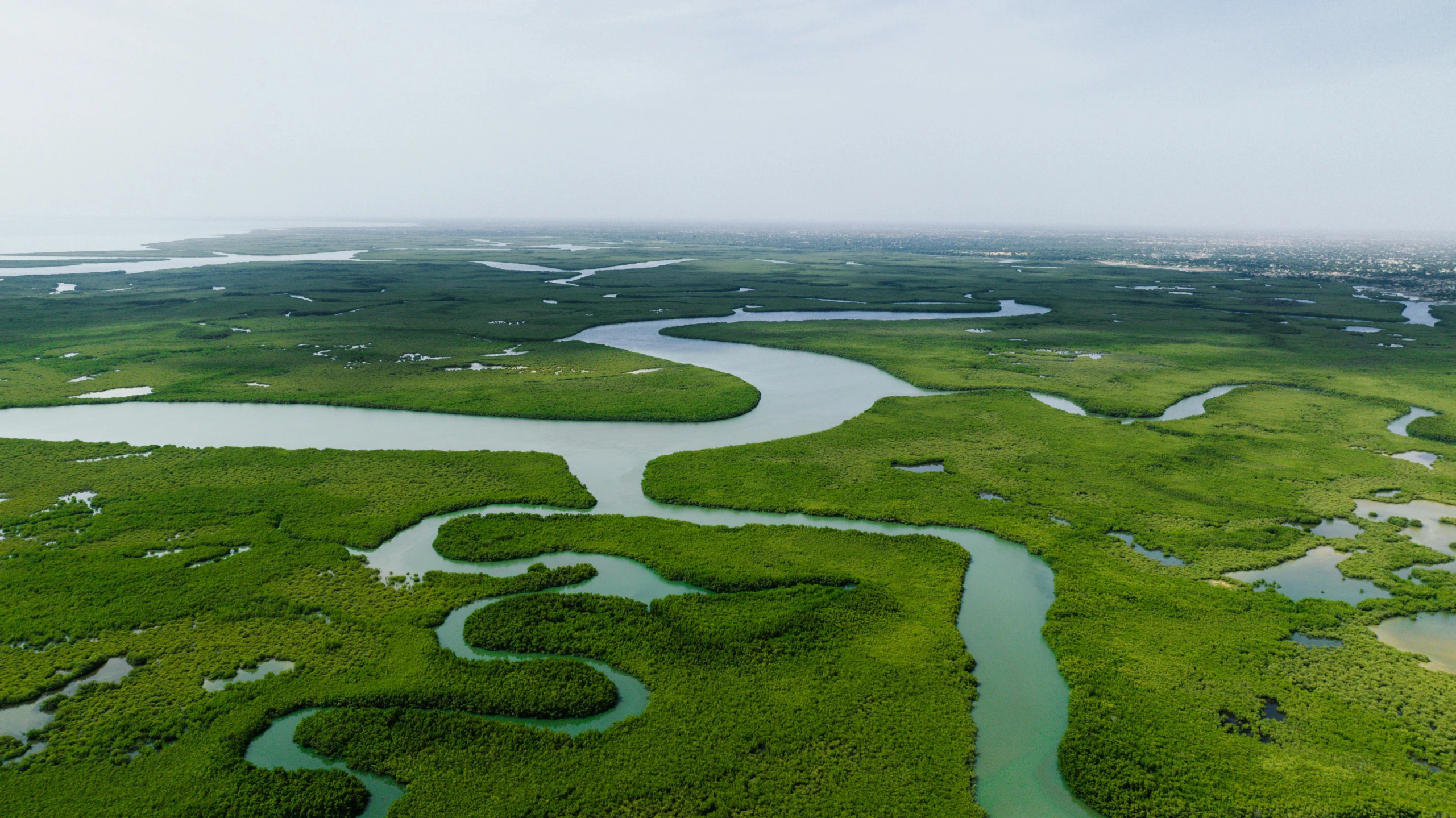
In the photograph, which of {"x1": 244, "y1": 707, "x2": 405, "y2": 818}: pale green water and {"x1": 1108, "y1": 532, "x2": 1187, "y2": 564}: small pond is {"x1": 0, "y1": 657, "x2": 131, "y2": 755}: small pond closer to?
{"x1": 244, "y1": 707, "x2": 405, "y2": 818}: pale green water

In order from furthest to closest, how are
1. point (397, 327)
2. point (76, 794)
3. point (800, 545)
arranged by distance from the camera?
point (397, 327)
point (800, 545)
point (76, 794)

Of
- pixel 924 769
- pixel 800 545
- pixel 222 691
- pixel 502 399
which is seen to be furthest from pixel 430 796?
pixel 502 399

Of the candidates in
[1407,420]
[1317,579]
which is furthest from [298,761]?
[1407,420]

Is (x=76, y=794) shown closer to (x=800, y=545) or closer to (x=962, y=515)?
(x=800, y=545)

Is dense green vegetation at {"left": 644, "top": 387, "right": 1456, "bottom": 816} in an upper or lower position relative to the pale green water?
upper

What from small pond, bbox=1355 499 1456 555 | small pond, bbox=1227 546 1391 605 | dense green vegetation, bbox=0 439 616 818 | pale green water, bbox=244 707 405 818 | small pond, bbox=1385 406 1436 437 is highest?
small pond, bbox=1385 406 1436 437

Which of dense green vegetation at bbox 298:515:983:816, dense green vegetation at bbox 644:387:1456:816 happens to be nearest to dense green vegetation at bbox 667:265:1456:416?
dense green vegetation at bbox 644:387:1456:816

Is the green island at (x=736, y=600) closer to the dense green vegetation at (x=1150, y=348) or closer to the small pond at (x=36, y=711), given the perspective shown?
the small pond at (x=36, y=711)
